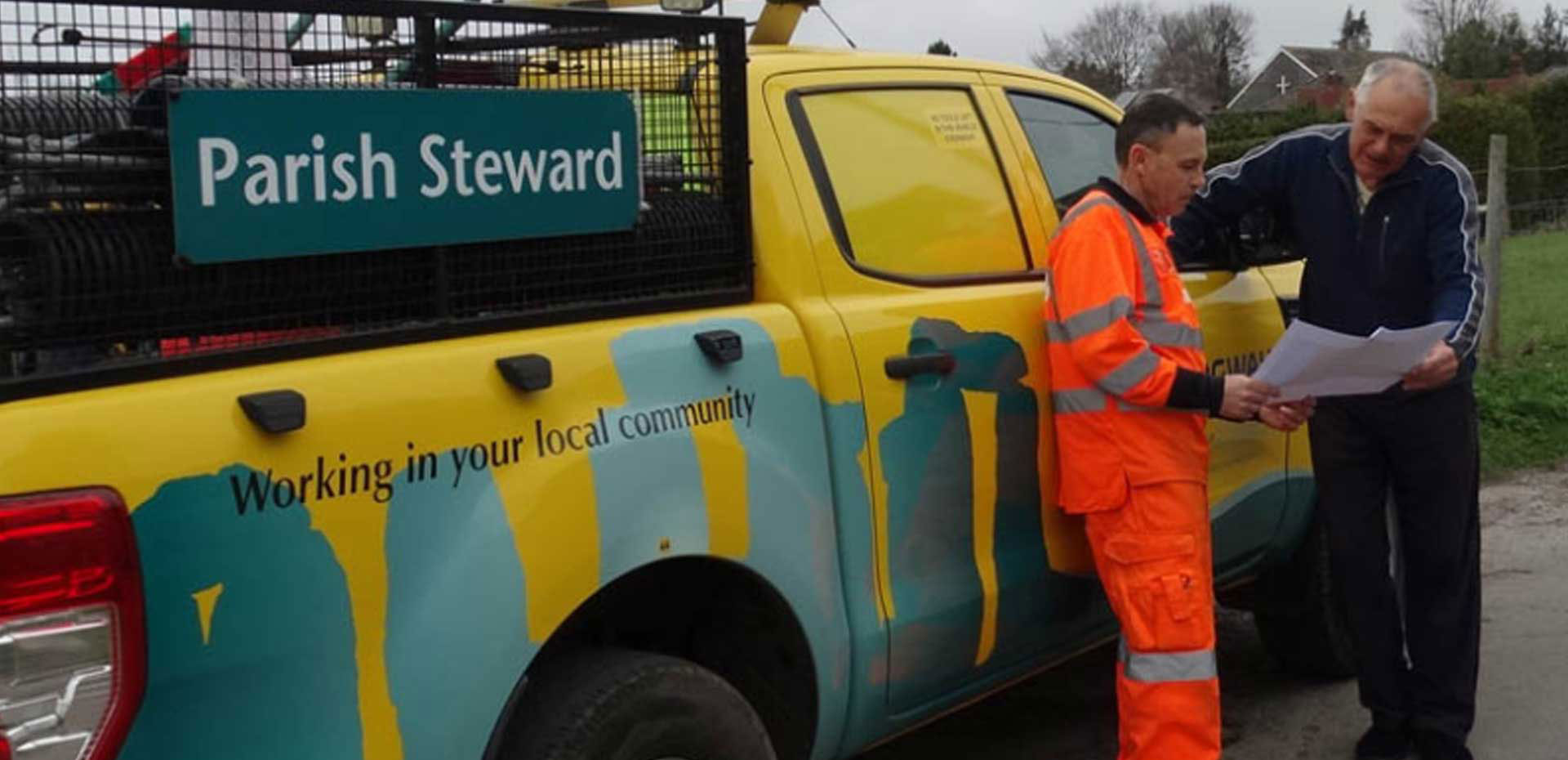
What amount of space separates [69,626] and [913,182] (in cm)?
219

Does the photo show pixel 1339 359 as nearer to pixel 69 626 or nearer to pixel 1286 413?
pixel 1286 413

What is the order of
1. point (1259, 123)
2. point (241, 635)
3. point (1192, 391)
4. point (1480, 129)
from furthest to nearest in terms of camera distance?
point (1480, 129) → point (1259, 123) → point (1192, 391) → point (241, 635)

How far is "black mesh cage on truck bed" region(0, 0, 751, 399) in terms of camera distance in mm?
2348

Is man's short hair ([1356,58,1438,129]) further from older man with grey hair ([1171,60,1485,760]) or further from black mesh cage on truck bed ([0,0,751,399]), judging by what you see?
black mesh cage on truck bed ([0,0,751,399])

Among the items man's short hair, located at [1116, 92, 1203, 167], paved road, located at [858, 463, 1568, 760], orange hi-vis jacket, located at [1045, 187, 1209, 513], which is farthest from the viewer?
paved road, located at [858, 463, 1568, 760]

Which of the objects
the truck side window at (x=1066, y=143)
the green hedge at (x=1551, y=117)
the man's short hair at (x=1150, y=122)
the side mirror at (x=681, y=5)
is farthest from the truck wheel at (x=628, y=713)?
the green hedge at (x=1551, y=117)

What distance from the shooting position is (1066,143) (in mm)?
4414

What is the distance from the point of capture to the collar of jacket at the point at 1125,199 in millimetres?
3920

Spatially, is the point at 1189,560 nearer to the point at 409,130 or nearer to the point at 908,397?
the point at 908,397

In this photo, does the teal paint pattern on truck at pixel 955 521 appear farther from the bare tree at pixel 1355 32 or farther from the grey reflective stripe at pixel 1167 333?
the bare tree at pixel 1355 32

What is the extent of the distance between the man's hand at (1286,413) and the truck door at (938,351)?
0.54m

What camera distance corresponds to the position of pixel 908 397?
11.5 feet

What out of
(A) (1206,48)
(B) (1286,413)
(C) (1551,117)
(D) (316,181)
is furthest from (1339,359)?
(A) (1206,48)

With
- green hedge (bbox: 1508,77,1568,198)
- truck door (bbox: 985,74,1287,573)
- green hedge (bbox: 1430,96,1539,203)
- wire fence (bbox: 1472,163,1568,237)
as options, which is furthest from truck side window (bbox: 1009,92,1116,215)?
green hedge (bbox: 1508,77,1568,198)
